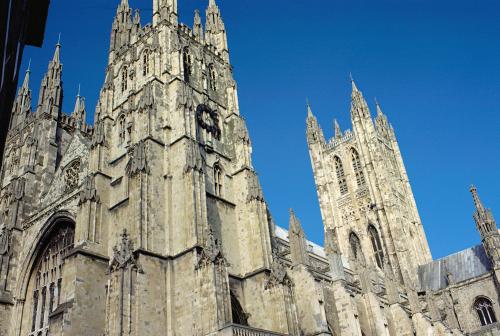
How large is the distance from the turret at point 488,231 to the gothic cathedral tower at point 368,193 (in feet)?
24.2

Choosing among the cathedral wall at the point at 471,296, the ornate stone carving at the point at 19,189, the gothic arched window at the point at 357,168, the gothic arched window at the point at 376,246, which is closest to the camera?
the ornate stone carving at the point at 19,189

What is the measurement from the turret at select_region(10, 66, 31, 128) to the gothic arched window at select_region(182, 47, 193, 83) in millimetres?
16455

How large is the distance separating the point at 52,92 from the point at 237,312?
2344 centimetres

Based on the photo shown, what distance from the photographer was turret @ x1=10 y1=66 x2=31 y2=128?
128 ft

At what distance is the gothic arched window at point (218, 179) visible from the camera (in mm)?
25984

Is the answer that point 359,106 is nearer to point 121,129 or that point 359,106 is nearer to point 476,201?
point 476,201

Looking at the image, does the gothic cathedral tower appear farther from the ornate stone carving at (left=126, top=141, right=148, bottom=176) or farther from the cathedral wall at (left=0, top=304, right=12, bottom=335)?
the cathedral wall at (left=0, top=304, right=12, bottom=335)

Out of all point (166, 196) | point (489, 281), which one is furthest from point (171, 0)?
point (489, 281)

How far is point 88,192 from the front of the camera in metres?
24.3

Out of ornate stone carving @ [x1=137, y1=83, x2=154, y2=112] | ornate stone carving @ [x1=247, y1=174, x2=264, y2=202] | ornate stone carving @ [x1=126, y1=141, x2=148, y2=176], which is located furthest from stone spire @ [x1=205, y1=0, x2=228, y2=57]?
ornate stone carving @ [x1=126, y1=141, x2=148, y2=176]

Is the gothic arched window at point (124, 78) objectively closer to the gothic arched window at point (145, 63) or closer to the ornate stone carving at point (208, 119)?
the gothic arched window at point (145, 63)

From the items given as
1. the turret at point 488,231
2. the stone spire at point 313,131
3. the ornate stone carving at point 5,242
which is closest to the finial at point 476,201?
the turret at point 488,231

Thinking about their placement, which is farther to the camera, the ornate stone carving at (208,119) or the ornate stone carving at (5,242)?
the ornate stone carving at (5,242)

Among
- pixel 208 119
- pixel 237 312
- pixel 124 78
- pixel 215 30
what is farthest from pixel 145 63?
pixel 237 312
